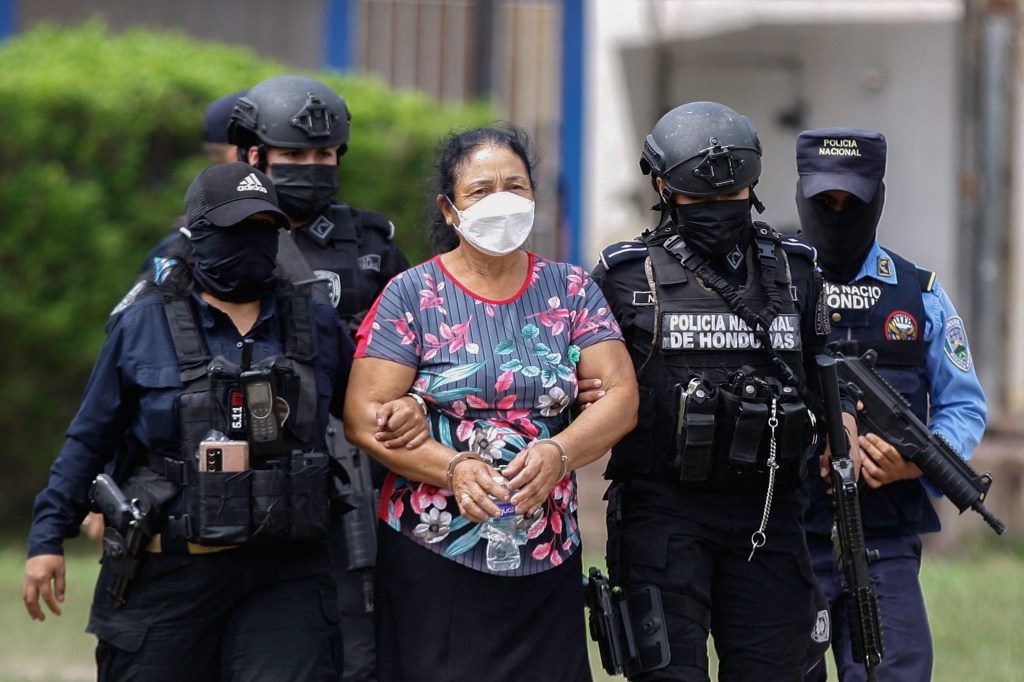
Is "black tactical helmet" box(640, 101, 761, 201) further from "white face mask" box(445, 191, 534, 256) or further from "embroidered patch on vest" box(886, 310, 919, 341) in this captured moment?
"embroidered patch on vest" box(886, 310, 919, 341)

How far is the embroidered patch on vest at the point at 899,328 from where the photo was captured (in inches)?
199

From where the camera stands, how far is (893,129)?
12008 mm

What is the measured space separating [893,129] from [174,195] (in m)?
5.55

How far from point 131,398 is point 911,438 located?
7.61ft

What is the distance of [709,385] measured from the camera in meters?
4.41

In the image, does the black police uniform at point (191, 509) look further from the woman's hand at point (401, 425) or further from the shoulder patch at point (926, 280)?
the shoulder patch at point (926, 280)

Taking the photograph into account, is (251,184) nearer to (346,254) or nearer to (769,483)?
(346,254)

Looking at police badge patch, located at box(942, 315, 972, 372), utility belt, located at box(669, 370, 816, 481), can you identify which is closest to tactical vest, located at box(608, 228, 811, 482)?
utility belt, located at box(669, 370, 816, 481)

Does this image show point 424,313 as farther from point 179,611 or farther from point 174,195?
point 174,195

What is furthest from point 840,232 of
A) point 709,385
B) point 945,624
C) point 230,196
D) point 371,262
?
point 945,624

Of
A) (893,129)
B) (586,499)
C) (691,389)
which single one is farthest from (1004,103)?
(691,389)

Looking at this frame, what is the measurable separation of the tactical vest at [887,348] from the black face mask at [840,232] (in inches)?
2.3

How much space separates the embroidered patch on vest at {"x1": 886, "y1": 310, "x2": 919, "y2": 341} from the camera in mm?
5051

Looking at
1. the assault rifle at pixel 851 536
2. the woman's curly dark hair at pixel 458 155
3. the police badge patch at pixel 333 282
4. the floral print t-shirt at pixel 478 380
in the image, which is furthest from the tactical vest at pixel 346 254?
the assault rifle at pixel 851 536
